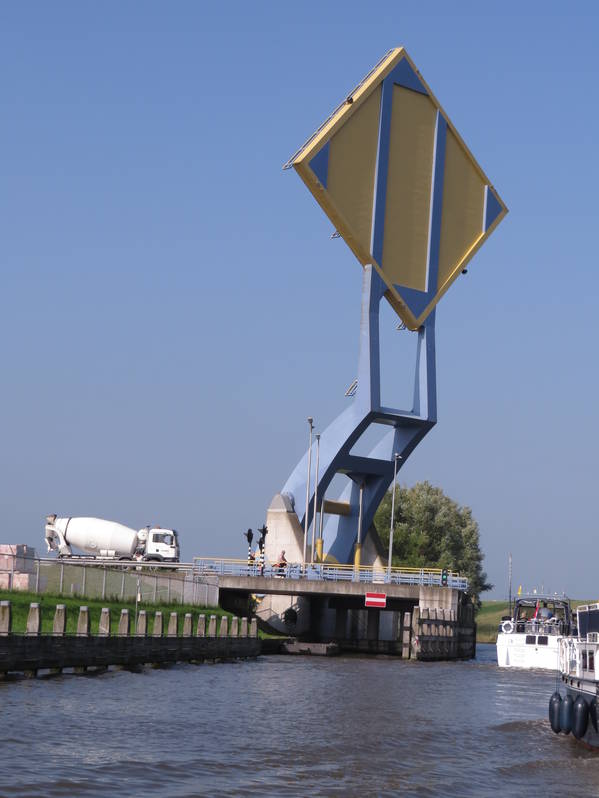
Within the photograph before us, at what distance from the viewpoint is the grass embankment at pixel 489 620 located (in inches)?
5054

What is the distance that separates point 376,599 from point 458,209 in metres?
25.3

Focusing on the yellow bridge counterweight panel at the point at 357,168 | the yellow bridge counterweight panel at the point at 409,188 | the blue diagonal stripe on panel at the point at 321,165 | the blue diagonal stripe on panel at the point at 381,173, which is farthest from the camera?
the yellow bridge counterweight panel at the point at 409,188

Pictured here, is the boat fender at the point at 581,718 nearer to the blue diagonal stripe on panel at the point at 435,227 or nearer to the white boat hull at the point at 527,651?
the white boat hull at the point at 527,651

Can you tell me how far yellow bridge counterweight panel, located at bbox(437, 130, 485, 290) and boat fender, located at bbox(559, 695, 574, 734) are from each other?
50.1 meters

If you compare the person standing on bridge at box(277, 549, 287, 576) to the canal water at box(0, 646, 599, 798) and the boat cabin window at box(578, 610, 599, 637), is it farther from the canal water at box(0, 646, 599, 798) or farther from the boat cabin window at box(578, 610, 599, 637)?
the boat cabin window at box(578, 610, 599, 637)

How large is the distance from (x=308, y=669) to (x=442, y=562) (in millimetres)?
50584

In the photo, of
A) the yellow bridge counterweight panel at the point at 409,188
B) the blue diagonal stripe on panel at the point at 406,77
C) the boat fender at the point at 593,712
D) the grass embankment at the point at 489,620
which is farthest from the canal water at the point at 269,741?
the grass embankment at the point at 489,620

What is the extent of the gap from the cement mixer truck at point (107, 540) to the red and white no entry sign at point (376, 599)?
17.5m

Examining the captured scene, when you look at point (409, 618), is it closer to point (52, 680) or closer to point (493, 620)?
point (52, 680)

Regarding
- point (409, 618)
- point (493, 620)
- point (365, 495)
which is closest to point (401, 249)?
point (365, 495)

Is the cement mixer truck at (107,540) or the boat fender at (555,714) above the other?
the cement mixer truck at (107,540)

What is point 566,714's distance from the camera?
28125 millimetres

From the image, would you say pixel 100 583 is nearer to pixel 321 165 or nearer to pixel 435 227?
pixel 321 165

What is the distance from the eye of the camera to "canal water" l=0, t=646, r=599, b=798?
2052 centimetres
